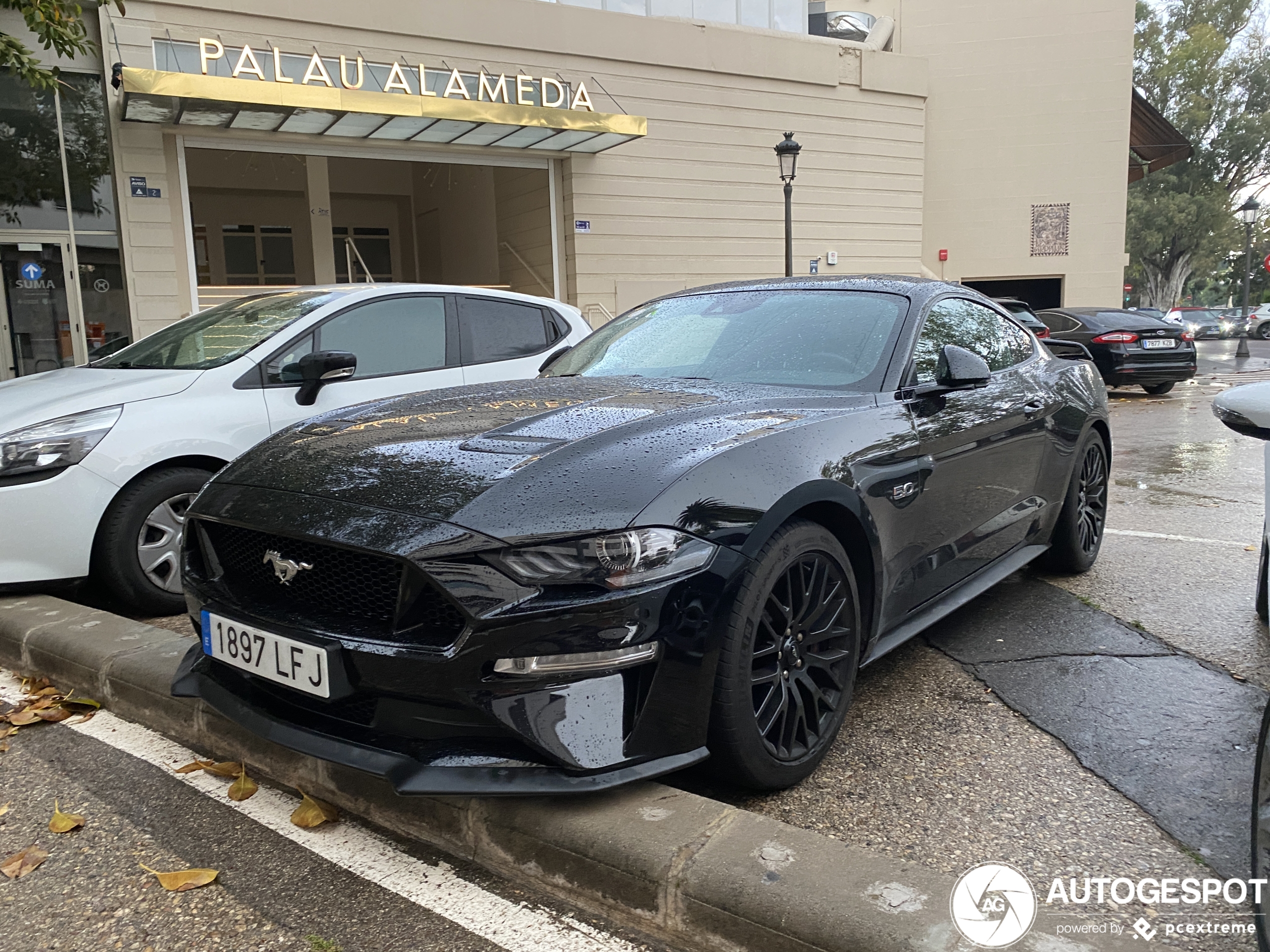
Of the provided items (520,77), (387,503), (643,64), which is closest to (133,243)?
A: (520,77)

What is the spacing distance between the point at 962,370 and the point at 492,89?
1352cm

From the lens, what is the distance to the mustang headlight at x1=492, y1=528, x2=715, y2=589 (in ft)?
6.70

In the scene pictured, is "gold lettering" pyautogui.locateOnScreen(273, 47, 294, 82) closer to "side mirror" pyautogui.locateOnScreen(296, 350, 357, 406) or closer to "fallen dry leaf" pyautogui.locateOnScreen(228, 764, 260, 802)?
"side mirror" pyautogui.locateOnScreen(296, 350, 357, 406)

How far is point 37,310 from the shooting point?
12.6 meters

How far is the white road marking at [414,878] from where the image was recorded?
6.49ft

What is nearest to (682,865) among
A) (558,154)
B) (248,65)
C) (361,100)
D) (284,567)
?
(284,567)

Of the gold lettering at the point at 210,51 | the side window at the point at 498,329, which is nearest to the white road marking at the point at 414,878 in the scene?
the side window at the point at 498,329

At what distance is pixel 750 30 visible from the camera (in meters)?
18.0

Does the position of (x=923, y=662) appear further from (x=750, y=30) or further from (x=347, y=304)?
(x=750, y=30)

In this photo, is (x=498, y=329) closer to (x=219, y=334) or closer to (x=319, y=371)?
(x=319, y=371)

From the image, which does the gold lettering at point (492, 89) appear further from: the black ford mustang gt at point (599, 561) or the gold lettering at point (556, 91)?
the black ford mustang gt at point (599, 561)

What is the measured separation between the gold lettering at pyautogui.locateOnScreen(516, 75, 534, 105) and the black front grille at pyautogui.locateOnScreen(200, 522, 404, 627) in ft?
42.8

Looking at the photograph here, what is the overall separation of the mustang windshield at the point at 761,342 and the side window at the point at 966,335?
0.14m

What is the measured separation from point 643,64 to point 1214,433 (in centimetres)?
1142
